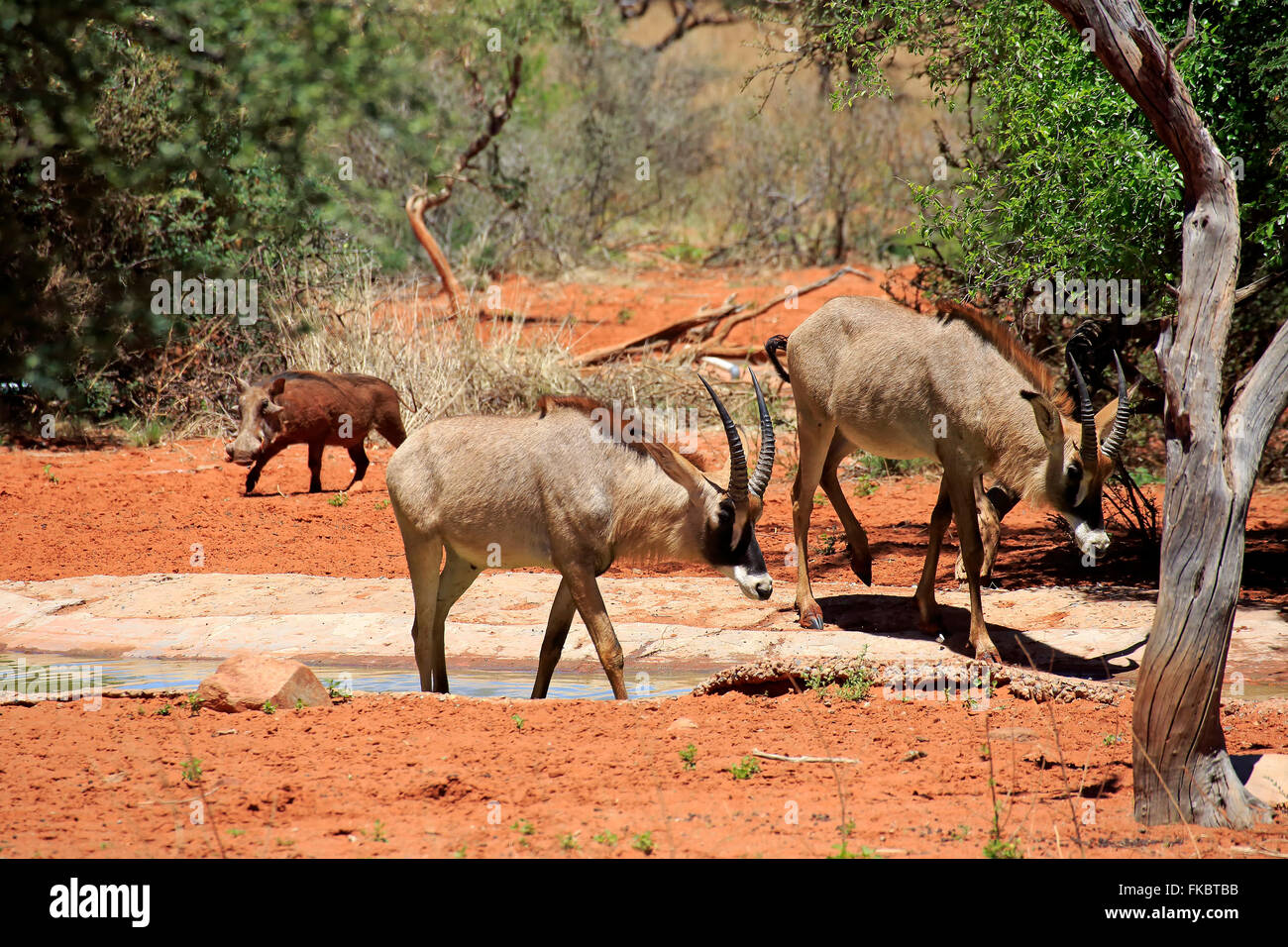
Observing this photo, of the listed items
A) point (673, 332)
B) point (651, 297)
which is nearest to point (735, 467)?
point (673, 332)

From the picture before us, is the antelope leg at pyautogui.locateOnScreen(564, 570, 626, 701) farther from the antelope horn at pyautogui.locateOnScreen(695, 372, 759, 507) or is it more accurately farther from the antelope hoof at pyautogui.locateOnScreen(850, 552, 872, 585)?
the antelope hoof at pyautogui.locateOnScreen(850, 552, 872, 585)

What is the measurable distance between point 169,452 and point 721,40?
28738 millimetres

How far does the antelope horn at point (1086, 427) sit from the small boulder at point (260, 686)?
4.46m

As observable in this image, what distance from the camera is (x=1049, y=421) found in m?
7.34

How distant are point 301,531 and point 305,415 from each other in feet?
4.52

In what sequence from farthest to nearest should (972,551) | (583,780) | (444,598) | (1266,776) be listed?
(972,551) < (444,598) < (583,780) < (1266,776)

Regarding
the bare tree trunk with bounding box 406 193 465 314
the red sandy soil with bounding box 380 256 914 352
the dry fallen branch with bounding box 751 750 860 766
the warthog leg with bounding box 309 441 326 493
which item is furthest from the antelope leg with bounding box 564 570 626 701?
the red sandy soil with bounding box 380 256 914 352

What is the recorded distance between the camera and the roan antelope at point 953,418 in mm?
7391

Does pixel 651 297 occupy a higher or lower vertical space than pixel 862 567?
higher

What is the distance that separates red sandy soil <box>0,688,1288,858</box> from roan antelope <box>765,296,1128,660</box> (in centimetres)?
161

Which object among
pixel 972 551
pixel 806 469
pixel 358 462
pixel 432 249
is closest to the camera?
pixel 972 551

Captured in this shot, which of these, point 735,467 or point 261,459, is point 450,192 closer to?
point 261,459
